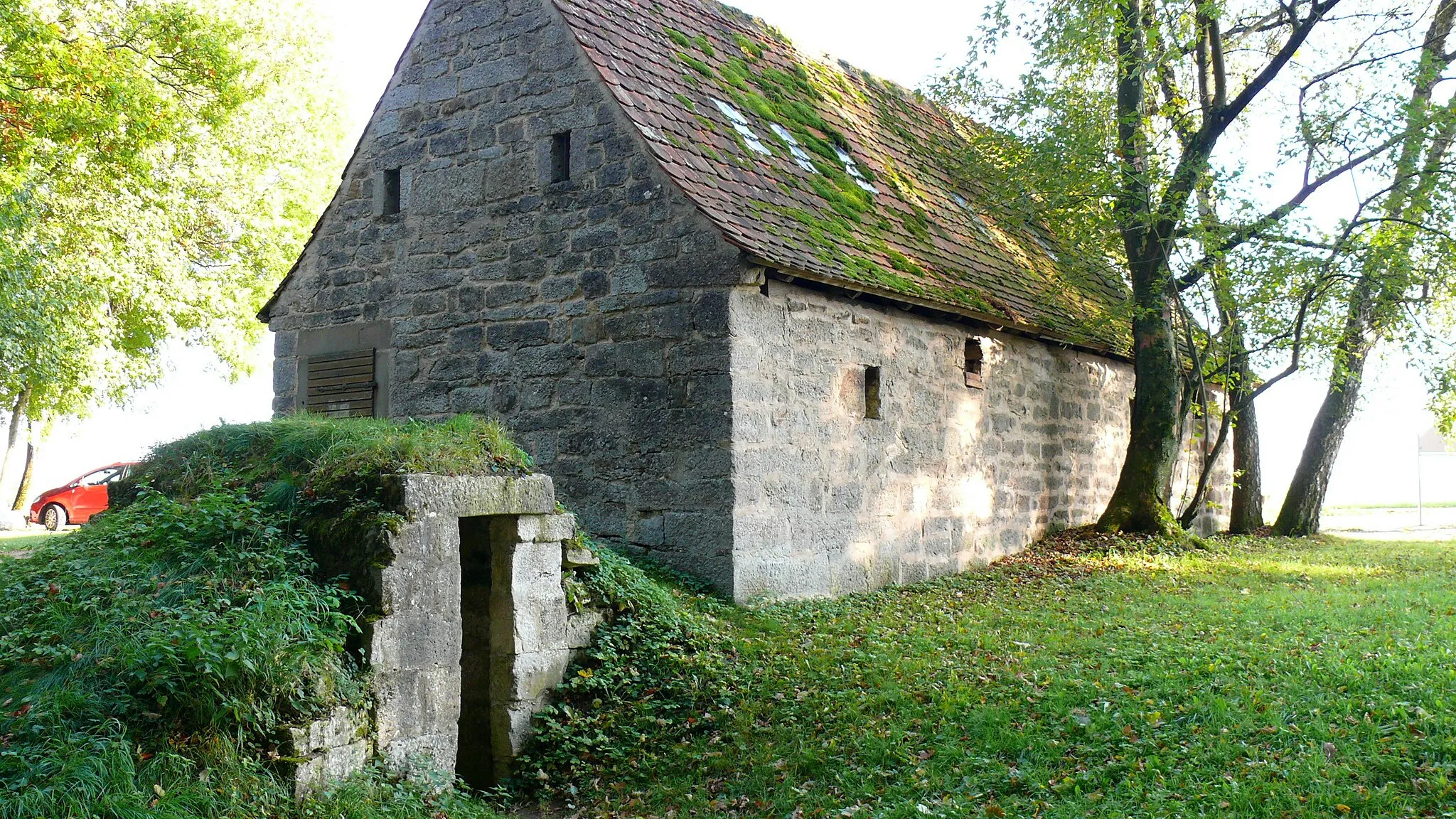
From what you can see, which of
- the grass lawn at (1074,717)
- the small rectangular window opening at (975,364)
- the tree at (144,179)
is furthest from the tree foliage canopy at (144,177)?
the grass lawn at (1074,717)

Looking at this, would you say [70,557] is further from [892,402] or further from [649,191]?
[892,402]

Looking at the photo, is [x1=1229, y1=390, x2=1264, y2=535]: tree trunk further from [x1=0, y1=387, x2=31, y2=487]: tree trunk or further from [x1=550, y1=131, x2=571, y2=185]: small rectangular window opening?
[x1=0, y1=387, x2=31, y2=487]: tree trunk

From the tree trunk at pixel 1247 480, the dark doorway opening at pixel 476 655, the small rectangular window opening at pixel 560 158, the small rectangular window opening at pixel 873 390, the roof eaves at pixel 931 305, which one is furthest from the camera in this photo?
the tree trunk at pixel 1247 480

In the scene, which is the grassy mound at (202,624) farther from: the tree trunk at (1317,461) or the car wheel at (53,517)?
the car wheel at (53,517)

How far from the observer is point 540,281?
32.9 ft

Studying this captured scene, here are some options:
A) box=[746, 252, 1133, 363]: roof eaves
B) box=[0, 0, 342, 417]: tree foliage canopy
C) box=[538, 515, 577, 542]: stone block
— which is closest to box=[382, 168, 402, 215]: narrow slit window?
box=[746, 252, 1133, 363]: roof eaves

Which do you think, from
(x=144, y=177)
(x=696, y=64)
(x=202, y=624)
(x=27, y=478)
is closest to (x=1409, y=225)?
(x=696, y=64)

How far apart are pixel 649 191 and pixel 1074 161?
535 centimetres

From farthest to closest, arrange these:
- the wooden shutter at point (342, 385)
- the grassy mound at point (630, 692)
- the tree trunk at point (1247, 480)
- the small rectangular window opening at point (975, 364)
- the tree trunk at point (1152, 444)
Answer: the tree trunk at point (1247, 480), the tree trunk at point (1152, 444), the small rectangular window opening at point (975, 364), the wooden shutter at point (342, 385), the grassy mound at point (630, 692)

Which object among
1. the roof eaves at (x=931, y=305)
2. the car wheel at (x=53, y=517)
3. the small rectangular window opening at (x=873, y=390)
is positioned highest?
the roof eaves at (x=931, y=305)

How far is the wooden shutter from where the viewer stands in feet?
36.5

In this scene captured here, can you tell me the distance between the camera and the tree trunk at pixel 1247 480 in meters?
17.6

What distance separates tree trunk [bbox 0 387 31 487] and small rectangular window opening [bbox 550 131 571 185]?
17293mm

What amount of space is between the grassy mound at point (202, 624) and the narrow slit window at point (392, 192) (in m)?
4.64
